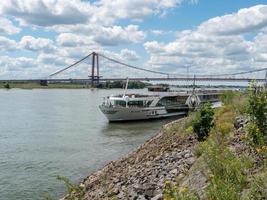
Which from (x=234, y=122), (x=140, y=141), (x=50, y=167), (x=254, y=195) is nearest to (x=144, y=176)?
(x=234, y=122)

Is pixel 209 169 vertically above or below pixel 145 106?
above

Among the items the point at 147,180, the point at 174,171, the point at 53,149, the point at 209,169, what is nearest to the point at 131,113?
the point at 53,149

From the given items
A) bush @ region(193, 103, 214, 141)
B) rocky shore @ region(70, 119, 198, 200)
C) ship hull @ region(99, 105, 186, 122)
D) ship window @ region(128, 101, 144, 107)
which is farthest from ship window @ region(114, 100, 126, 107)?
bush @ region(193, 103, 214, 141)

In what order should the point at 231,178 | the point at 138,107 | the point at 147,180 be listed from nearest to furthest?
1. the point at 231,178
2. the point at 147,180
3. the point at 138,107

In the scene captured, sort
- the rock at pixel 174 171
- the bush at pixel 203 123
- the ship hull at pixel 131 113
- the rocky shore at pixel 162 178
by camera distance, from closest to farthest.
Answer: the rocky shore at pixel 162 178 < the rock at pixel 174 171 < the bush at pixel 203 123 < the ship hull at pixel 131 113

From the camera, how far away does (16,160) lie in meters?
21.9

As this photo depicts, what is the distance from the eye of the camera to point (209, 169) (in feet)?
24.7

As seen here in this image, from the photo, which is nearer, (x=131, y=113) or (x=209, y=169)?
(x=209, y=169)

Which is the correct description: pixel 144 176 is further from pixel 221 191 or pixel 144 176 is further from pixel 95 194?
pixel 221 191

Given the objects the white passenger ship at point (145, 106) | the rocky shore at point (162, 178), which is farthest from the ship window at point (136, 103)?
the rocky shore at point (162, 178)

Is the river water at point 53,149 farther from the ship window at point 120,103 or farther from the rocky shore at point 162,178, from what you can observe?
the rocky shore at point 162,178

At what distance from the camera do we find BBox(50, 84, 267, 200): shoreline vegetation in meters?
5.70

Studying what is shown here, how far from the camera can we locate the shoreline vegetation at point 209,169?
5.70m

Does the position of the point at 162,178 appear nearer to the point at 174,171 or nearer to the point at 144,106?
the point at 174,171
